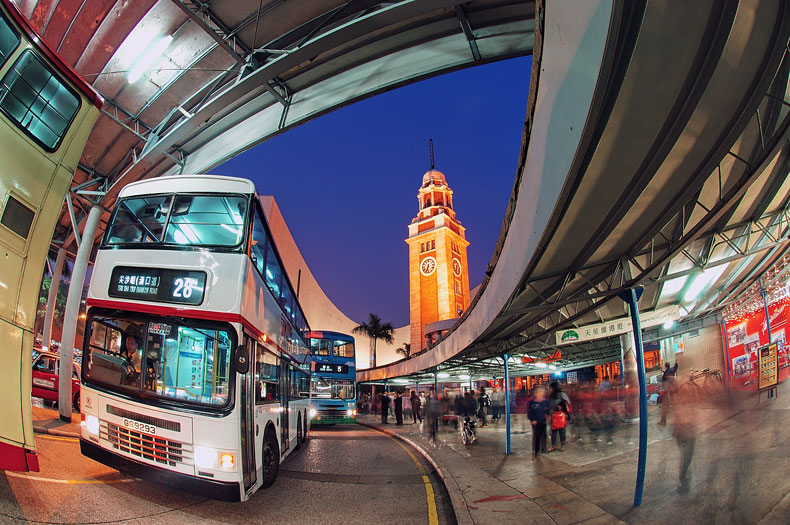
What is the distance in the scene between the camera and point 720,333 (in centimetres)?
1087

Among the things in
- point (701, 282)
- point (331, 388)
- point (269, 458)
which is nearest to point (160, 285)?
point (269, 458)

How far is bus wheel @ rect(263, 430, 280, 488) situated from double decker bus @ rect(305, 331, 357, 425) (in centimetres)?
1134

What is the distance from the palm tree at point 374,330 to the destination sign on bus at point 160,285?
63775 mm

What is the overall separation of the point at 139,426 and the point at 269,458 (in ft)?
6.65

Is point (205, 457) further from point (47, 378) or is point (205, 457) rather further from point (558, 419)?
point (47, 378)

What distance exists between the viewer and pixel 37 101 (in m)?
4.01

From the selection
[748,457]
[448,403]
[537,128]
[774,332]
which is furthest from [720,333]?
[448,403]

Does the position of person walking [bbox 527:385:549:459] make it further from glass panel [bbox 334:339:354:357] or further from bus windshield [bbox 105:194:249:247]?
glass panel [bbox 334:339:354:357]

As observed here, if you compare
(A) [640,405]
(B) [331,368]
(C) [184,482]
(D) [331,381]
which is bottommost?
(D) [331,381]

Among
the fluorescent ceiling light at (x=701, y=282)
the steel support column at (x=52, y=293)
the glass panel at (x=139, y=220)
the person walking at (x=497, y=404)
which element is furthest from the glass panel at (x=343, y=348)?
the steel support column at (x=52, y=293)

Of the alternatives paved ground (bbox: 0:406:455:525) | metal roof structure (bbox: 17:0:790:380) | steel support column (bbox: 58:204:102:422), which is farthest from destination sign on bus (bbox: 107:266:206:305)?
steel support column (bbox: 58:204:102:422)

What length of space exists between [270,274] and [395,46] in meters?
6.87

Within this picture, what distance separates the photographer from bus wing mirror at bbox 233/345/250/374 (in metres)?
4.65

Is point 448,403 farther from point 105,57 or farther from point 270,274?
point 105,57
